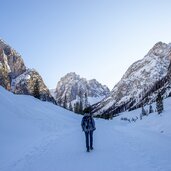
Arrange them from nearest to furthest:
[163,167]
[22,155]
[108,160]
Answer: [163,167], [108,160], [22,155]

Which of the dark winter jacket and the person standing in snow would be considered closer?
the person standing in snow

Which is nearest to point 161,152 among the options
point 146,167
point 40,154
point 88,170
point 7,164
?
point 146,167

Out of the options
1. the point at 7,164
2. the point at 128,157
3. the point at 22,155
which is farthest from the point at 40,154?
the point at 128,157

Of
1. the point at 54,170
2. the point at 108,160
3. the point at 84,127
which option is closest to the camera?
the point at 54,170

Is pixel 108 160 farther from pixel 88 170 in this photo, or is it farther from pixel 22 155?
pixel 22 155

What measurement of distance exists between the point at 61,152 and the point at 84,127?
2011mm

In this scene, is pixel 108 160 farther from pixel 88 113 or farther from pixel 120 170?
pixel 88 113

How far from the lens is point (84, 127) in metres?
18.3

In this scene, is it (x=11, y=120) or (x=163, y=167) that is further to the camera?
(x=11, y=120)

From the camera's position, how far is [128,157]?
46.7 feet

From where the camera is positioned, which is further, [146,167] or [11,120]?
[11,120]

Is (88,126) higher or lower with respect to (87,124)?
lower

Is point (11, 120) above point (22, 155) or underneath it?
above

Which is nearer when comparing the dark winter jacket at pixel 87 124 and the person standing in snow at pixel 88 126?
the person standing in snow at pixel 88 126
